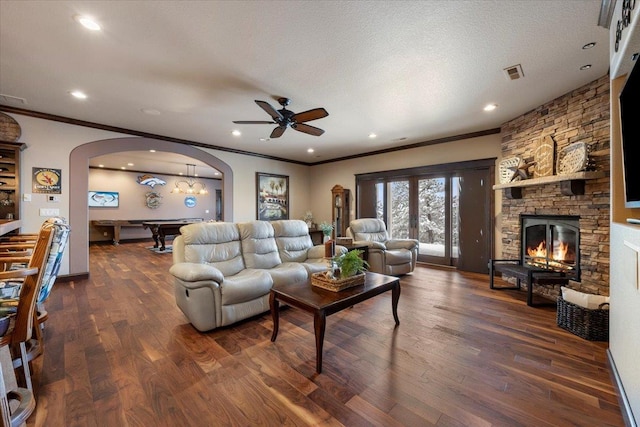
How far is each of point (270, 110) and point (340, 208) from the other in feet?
14.9

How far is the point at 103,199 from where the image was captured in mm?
9008

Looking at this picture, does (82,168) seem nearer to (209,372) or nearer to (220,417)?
(209,372)

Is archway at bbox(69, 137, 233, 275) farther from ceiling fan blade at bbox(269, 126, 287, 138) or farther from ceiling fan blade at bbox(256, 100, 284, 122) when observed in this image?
ceiling fan blade at bbox(256, 100, 284, 122)

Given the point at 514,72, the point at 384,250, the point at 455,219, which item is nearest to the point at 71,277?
the point at 384,250

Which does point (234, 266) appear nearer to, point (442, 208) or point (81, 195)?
point (81, 195)

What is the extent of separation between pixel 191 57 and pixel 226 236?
2.03 meters

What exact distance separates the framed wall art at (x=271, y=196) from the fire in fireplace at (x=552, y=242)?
18.3 ft

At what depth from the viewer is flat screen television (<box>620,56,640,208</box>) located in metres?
1.59

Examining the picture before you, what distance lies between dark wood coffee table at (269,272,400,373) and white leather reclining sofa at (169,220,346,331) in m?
0.51

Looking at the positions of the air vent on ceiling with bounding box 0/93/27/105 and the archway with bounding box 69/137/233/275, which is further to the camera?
the archway with bounding box 69/137/233/275

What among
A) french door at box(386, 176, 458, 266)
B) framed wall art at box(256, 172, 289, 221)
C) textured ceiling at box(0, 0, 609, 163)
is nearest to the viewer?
textured ceiling at box(0, 0, 609, 163)

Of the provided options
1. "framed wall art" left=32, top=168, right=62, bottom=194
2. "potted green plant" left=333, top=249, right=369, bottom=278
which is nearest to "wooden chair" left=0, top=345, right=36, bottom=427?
"potted green plant" left=333, top=249, right=369, bottom=278

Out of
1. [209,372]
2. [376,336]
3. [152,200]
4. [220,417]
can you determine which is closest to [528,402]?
[376,336]

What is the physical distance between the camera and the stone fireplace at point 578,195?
3025 millimetres
